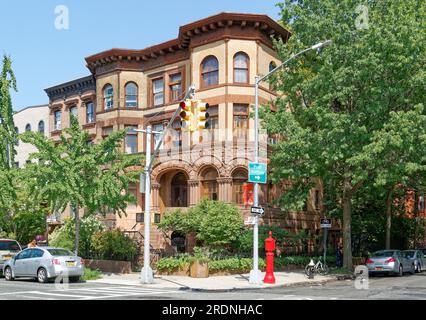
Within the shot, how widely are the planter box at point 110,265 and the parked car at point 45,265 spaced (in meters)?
3.89

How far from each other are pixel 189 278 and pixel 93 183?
6.12 metres

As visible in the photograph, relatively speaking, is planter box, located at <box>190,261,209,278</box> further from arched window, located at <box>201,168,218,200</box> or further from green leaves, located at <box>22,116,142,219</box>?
arched window, located at <box>201,168,218,200</box>

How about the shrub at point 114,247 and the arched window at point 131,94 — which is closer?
the shrub at point 114,247

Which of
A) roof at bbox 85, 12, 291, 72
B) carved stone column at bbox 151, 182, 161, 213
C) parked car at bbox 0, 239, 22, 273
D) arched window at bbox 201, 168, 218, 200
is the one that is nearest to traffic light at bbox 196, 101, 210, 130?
parked car at bbox 0, 239, 22, 273

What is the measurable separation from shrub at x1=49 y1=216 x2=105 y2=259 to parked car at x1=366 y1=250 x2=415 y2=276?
14861mm

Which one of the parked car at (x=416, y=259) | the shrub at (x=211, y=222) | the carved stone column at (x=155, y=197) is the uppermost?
the carved stone column at (x=155, y=197)

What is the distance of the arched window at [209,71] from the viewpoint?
116ft

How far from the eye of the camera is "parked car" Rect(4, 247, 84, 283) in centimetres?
2316

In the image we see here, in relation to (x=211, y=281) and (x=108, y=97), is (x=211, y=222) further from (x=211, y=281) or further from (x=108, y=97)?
(x=108, y=97)

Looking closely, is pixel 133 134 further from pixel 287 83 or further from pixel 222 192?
pixel 287 83

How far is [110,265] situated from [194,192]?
7.99m

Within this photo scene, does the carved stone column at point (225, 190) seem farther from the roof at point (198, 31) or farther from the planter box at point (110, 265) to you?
the roof at point (198, 31)

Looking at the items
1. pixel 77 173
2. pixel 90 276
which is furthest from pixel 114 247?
pixel 77 173

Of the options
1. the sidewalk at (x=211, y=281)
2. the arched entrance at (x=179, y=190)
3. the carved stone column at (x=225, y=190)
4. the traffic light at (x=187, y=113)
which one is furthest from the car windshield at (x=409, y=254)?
the traffic light at (x=187, y=113)
